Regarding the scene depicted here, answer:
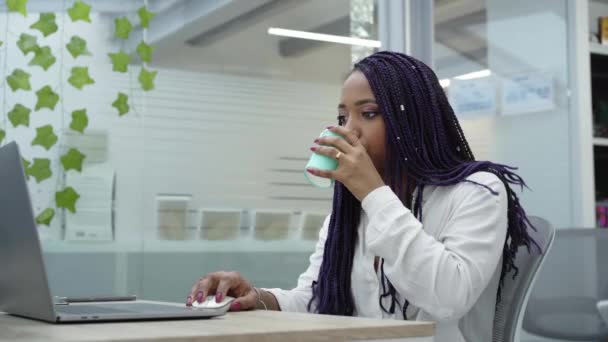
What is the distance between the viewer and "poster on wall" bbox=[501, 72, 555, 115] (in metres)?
3.56

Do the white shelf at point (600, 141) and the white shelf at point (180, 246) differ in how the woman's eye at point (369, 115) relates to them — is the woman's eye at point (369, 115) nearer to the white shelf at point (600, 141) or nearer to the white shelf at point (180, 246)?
the white shelf at point (180, 246)

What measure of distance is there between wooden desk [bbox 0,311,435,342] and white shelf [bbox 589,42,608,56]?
2.84 m

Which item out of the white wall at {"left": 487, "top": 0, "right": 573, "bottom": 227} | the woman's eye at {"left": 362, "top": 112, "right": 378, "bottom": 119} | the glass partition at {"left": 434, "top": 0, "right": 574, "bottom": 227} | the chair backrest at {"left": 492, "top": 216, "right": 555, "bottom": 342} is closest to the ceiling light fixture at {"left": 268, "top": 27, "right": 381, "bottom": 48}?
the glass partition at {"left": 434, "top": 0, "right": 574, "bottom": 227}

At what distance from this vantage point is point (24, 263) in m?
1.08

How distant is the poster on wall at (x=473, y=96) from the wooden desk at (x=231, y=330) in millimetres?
2669

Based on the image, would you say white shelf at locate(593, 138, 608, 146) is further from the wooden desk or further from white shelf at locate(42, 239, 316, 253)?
the wooden desk

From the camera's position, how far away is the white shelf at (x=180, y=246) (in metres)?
2.95

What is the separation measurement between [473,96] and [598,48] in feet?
1.90

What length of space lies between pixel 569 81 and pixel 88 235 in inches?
82.6

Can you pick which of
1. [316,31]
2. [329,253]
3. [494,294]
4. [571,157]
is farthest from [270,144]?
[494,294]

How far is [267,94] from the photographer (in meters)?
3.33

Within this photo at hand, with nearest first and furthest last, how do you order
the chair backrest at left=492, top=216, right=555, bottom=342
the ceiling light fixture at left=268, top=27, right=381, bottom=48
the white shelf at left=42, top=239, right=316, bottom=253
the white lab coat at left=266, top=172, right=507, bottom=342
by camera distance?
the white lab coat at left=266, top=172, right=507, bottom=342 → the chair backrest at left=492, top=216, right=555, bottom=342 → the white shelf at left=42, top=239, right=316, bottom=253 → the ceiling light fixture at left=268, top=27, right=381, bottom=48

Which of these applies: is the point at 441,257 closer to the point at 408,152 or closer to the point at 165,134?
the point at 408,152

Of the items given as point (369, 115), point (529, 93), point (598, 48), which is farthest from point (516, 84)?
point (369, 115)
